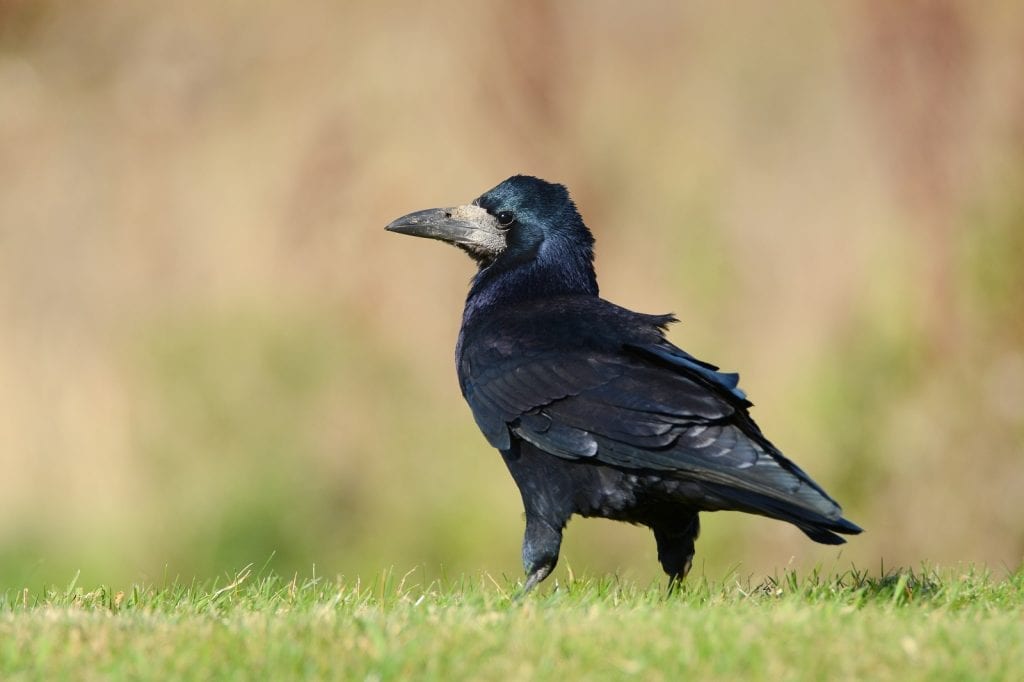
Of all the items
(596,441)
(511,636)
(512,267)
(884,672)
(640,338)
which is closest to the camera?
(884,672)

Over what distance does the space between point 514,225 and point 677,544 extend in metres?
1.63

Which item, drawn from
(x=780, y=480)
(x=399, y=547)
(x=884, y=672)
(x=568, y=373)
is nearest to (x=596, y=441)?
(x=568, y=373)

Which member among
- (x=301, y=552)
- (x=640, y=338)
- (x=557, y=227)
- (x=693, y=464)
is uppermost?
(x=557, y=227)

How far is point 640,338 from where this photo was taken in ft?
18.3

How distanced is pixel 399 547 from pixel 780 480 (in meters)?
4.86

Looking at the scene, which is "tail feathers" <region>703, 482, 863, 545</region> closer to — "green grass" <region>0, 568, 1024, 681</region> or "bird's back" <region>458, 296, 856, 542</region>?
"bird's back" <region>458, 296, 856, 542</region>

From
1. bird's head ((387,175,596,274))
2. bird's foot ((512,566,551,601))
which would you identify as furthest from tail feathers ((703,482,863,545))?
bird's head ((387,175,596,274))

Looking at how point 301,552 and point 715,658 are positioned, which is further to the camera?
point 301,552

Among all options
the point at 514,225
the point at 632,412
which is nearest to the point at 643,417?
the point at 632,412

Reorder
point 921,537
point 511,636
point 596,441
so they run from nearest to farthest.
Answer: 1. point 511,636
2. point 596,441
3. point 921,537

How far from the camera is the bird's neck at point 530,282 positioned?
246 inches

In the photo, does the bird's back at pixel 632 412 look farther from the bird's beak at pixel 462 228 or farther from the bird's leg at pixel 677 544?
the bird's beak at pixel 462 228

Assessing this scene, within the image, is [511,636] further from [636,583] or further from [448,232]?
[448,232]

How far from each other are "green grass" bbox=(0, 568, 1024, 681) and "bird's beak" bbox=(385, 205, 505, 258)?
1975 millimetres
